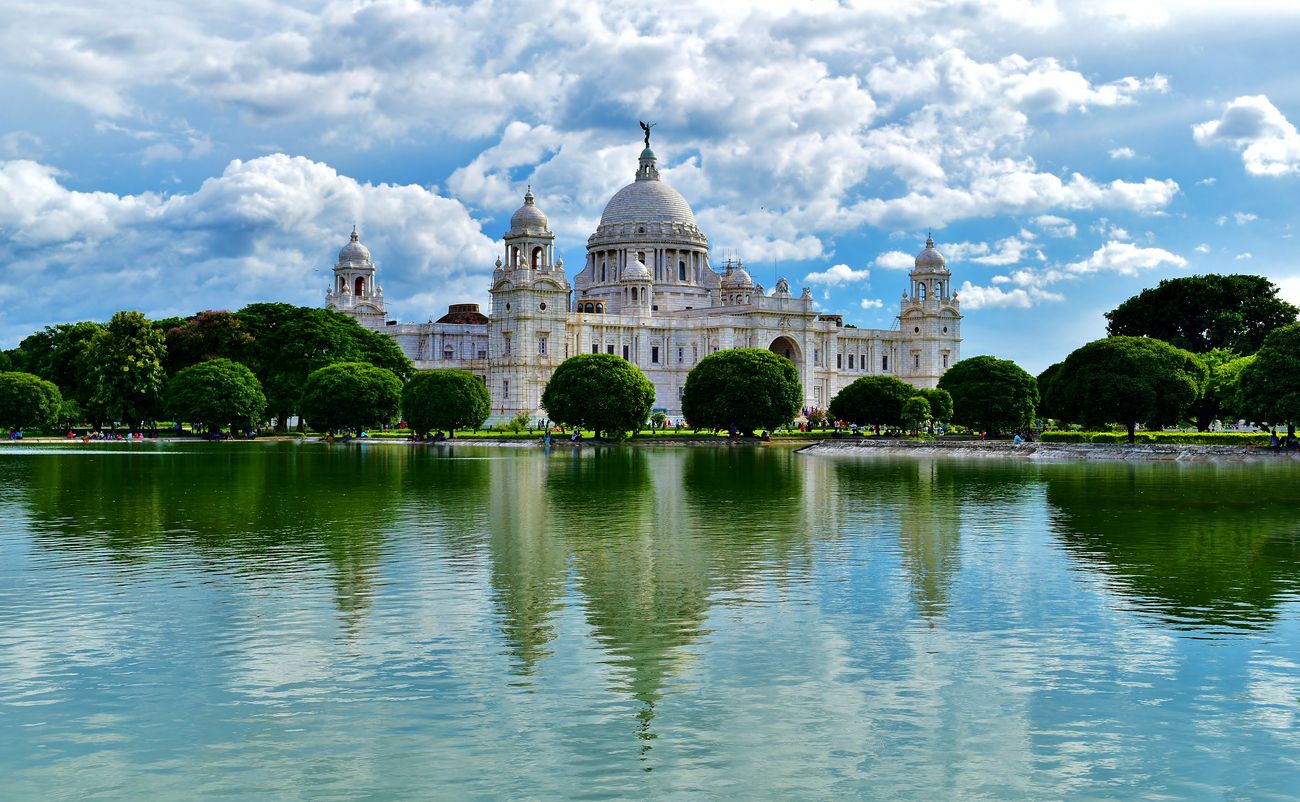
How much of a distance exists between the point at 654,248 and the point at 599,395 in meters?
61.0

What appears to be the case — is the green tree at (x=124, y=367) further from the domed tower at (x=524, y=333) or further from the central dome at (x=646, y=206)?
the central dome at (x=646, y=206)

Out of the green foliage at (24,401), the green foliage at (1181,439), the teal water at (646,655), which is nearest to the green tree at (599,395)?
the green foliage at (1181,439)

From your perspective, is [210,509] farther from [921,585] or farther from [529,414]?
[529,414]

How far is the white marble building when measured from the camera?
120562 millimetres

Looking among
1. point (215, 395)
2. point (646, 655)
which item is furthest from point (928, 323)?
point (646, 655)

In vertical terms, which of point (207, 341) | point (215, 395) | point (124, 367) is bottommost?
point (215, 395)

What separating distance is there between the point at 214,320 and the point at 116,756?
87955mm

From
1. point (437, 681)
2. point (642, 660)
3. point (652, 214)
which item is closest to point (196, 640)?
point (437, 681)

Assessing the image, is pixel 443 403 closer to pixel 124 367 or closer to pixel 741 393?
pixel 741 393

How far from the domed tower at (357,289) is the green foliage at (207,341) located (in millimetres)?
32489

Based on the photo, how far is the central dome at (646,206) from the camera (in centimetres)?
14162

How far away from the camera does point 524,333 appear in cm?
11938

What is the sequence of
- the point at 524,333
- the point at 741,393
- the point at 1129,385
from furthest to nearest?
the point at 524,333 → the point at 741,393 → the point at 1129,385

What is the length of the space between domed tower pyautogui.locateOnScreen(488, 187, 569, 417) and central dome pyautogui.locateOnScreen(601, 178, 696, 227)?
20461 mm
